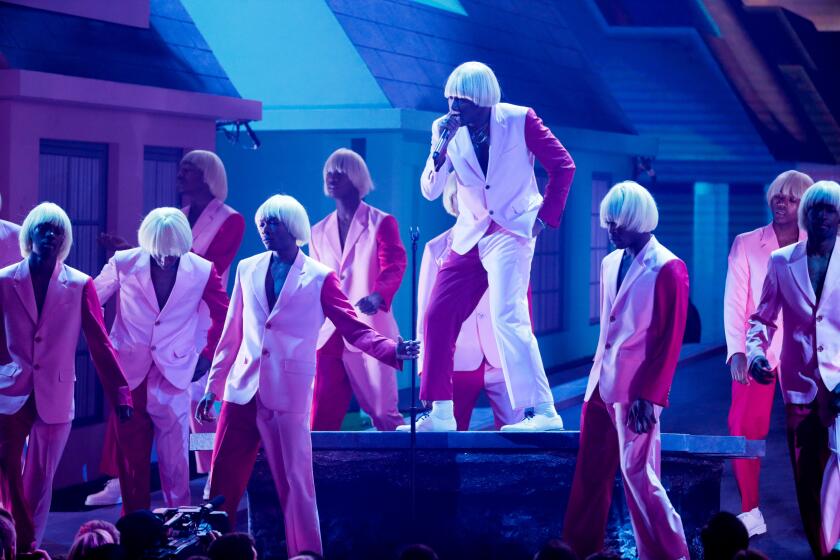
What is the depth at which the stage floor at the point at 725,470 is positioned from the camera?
857cm

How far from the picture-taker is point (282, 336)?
751 cm

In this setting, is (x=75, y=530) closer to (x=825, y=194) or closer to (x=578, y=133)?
(x=825, y=194)

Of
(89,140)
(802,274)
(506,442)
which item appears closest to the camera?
(802,274)

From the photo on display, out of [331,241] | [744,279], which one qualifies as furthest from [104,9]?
[744,279]

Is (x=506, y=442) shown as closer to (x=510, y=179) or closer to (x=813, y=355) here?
(x=510, y=179)

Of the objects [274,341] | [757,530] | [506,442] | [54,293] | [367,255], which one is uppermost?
[367,255]

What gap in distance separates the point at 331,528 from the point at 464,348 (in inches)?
55.2

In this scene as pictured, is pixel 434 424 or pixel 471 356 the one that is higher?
pixel 471 356

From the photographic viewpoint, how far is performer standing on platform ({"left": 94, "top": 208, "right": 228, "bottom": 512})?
8422 millimetres

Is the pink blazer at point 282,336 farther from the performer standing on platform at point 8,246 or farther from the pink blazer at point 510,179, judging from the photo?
the performer standing on platform at point 8,246

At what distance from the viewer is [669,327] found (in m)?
7.14

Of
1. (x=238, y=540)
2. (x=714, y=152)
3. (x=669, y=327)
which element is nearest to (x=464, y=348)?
(x=669, y=327)

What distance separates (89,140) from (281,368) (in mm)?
3775

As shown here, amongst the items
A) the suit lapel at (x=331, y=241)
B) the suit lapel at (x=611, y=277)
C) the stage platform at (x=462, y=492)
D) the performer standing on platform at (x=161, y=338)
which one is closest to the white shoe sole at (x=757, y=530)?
the stage platform at (x=462, y=492)
